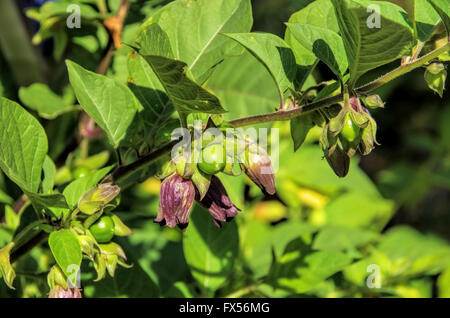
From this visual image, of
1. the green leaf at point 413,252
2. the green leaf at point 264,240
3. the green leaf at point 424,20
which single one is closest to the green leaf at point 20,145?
the green leaf at point 424,20

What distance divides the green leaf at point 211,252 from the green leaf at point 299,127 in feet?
1.05

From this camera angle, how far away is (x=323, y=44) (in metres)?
0.67

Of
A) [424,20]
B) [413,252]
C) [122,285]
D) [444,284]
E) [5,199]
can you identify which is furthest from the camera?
[413,252]

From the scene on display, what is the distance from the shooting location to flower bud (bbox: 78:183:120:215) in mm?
681

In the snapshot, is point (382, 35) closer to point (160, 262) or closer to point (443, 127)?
point (160, 262)

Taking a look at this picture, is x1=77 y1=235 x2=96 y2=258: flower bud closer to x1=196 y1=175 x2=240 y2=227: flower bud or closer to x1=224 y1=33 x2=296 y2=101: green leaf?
x1=196 y1=175 x2=240 y2=227: flower bud

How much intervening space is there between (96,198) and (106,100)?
0.42 ft

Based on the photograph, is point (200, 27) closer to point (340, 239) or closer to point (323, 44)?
point (323, 44)

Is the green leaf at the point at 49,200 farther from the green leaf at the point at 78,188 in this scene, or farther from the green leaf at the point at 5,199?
the green leaf at the point at 5,199

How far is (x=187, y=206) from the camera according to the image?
67 centimetres

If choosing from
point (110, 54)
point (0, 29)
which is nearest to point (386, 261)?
point (110, 54)

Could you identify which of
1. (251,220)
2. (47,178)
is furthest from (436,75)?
(251,220)

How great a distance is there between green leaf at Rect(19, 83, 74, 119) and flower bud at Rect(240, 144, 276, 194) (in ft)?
1.83

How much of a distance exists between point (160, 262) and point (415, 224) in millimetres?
1200
